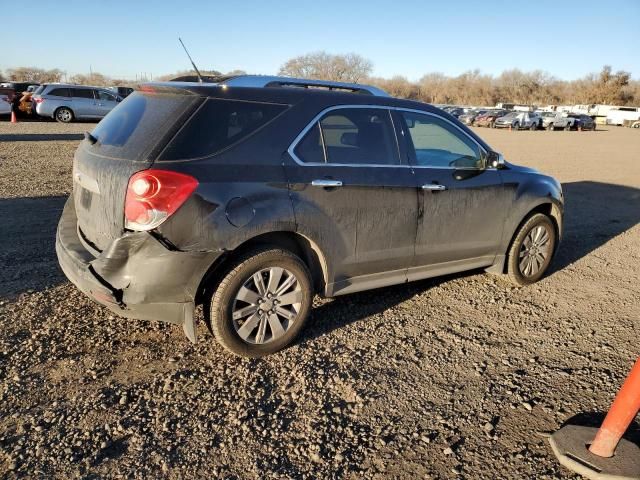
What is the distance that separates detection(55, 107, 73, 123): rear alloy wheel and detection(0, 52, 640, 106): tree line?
5246cm

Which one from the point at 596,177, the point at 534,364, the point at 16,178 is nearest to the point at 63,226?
the point at 534,364

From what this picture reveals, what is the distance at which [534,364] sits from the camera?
3.68m

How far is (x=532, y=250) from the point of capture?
516cm

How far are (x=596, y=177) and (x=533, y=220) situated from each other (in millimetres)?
9874

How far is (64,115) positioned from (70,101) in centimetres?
73

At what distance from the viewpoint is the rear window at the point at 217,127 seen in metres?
3.09

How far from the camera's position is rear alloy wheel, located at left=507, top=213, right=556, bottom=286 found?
16.4 ft

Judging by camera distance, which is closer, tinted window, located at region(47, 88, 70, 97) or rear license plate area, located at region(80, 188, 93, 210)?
rear license plate area, located at region(80, 188, 93, 210)

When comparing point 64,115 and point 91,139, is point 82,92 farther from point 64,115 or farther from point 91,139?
point 91,139

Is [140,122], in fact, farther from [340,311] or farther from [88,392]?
[340,311]

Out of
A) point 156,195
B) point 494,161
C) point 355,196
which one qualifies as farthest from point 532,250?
point 156,195

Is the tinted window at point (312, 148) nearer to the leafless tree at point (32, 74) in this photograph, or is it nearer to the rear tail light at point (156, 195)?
the rear tail light at point (156, 195)

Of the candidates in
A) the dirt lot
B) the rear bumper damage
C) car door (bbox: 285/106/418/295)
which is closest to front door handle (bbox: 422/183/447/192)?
car door (bbox: 285/106/418/295)

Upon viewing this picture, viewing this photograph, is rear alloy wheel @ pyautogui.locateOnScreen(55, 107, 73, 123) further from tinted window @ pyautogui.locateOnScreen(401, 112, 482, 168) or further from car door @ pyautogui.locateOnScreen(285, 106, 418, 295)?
car door @ pyautogui.locateOnScreen(285, 106, 418, 295)
